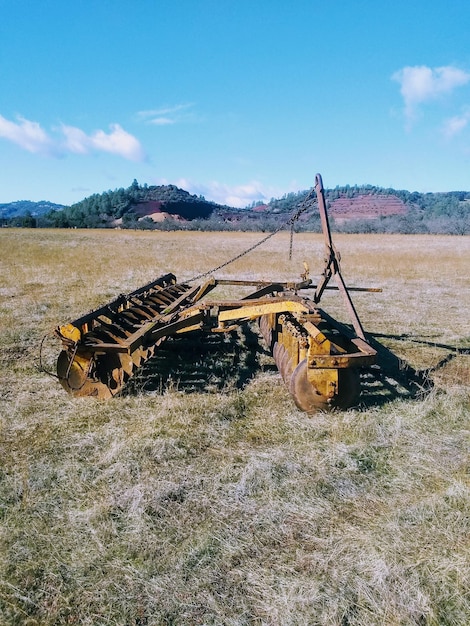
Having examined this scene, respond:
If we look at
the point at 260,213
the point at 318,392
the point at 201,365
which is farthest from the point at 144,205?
the point at 318,392

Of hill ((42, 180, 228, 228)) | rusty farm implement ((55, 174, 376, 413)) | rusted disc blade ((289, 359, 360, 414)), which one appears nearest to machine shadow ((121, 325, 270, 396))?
rusty farm implement ((55, 174, 376, 413))

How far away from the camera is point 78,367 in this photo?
5422mm

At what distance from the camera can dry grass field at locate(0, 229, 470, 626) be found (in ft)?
8.62

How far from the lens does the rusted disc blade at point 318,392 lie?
16.0 ft

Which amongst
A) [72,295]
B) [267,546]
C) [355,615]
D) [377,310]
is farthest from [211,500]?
[72,295]

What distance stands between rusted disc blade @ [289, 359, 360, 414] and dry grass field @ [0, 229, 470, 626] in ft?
0.47

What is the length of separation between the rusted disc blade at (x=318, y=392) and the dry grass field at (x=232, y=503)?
0.47 ft

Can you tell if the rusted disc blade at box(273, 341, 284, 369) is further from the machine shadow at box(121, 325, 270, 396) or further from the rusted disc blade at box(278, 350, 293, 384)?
the machine shadow at box(121, 325, 270, 396)

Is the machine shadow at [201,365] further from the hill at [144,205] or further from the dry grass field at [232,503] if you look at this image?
the hill at [144,205]

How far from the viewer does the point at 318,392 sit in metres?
4.86

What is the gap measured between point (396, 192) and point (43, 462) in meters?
154

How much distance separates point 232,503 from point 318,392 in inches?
69.2

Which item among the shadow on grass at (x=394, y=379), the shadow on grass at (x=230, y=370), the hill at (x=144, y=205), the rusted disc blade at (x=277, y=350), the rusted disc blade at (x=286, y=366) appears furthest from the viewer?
the hill at (x=144, y=205)

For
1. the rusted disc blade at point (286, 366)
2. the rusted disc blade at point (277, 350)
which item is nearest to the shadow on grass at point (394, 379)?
the rusted disc blade at point (286, 366)
